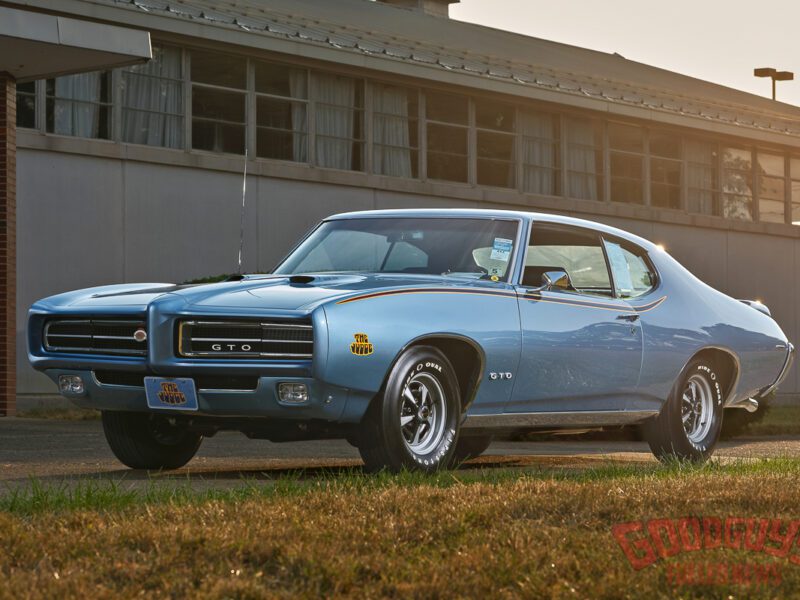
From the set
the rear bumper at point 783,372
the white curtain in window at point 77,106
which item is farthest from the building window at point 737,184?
the rear bumper at point 783,372

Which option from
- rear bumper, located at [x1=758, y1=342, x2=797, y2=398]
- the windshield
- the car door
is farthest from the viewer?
rear bumper, located at [x1=758, y1=342, x2=797, y2=398]

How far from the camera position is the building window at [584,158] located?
30375 millimetres

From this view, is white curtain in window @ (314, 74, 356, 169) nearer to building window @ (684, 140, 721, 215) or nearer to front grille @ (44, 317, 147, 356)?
building window @ (684, 140, 721, 215)

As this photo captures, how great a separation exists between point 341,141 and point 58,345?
17.9 metres

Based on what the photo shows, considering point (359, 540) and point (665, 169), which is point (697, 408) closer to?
point (359, 540)

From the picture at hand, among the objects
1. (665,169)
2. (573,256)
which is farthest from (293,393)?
(665,169)

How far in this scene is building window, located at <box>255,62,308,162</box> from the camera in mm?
24656

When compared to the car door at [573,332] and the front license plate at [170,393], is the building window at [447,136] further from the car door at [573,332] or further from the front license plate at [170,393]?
the front license plate at [170,393]

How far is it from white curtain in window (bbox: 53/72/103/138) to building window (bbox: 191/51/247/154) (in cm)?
182

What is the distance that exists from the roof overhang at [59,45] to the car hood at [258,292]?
25.8ft

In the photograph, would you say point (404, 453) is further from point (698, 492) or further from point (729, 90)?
point (729, 90)

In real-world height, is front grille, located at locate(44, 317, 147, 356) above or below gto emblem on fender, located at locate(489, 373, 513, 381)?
above

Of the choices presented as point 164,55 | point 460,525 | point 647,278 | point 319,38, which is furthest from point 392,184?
point 460,525

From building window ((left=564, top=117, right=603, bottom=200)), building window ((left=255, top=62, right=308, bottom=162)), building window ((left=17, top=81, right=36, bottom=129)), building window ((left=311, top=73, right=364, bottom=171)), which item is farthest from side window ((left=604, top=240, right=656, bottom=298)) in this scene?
building window ((left=564, top=117, right=603, bottom=200))
